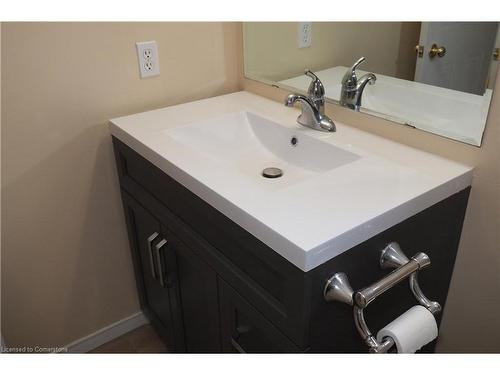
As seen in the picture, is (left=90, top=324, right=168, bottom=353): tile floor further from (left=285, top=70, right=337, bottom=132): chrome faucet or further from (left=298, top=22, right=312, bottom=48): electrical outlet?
(left=298, top=22, right=312, bottom=48): electrical outlet

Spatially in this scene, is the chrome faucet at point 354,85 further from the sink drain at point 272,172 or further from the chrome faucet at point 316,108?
the sink drain at point 272,172

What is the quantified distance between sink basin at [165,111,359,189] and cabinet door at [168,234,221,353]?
26cm

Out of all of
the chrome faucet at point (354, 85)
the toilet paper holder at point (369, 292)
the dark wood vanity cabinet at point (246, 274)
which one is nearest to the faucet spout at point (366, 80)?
the chrome faucet at point (354, 85)

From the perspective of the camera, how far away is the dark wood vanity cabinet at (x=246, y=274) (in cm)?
81

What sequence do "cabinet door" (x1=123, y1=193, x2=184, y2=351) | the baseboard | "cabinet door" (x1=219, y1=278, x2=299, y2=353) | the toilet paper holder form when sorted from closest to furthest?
the toilet paper holder
"cabinet door" (x1=219, y1=278, x2=299, y2=353)
"cabinet door" (x1=123, y1=193, x2=184, y2=351)
the baseboard

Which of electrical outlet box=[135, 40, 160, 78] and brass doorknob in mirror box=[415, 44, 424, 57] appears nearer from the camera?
brass doorknob in mirror box=[415, 44, 424, 57]

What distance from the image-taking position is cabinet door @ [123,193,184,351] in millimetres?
1270

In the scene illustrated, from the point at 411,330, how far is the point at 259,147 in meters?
0.73

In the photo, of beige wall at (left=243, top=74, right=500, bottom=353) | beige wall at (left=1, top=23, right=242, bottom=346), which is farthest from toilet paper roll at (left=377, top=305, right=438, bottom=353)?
beige wall at (left=1, top=23, right=242, bottom=346)

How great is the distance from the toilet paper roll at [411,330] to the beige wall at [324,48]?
1.95 feet
